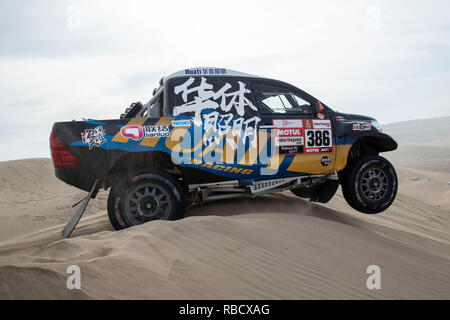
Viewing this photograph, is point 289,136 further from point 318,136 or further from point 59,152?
point 59,152

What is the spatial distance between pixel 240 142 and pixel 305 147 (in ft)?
3.46

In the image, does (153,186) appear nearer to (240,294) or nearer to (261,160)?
(261,160)

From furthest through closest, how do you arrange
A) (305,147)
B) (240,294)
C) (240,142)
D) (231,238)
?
1. (305,147)
2. (240,142)
3. (231,238)
4. (240,294)

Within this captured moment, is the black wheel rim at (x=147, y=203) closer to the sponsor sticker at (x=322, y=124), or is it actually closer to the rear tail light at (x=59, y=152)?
the rear tail light at (x=59, y=152)

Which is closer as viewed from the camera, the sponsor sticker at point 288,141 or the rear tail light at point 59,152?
the rear tail light at point 59,152

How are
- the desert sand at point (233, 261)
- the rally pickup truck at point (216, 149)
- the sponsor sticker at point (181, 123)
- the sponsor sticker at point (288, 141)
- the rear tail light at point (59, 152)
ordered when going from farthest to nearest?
the sponsor sticker at point (288, 141)
the sponsor sticker at point (181, 123)
the rally pickup truck at point (216, 149)
the rear tail light at point (59, 152)
the desert sand at point (233, 261)

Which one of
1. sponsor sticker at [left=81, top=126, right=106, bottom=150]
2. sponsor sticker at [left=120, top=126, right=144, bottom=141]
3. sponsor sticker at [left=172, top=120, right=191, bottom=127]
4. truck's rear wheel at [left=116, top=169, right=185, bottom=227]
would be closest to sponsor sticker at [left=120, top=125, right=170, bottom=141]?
sponsor sticker at [left=120, top=126, right=144, bottom=141]

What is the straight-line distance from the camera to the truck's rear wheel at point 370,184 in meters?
5.89

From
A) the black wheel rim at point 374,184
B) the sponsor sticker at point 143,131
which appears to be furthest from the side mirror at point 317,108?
the sponsor sticker at point 143,131

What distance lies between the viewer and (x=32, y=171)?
22.8 m

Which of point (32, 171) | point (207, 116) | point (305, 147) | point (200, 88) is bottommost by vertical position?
point (32, 171)

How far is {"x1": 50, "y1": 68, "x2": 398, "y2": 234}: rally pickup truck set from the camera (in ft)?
16.2

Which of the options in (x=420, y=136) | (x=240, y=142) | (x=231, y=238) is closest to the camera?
(x=231, y=238)
